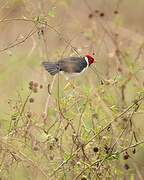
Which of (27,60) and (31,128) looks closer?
(31,128)

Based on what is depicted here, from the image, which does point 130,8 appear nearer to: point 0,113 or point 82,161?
point 0,113

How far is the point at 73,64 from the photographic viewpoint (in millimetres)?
3473

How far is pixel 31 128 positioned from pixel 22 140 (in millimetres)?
250

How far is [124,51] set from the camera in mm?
5273

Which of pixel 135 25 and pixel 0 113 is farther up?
pixel 135 25

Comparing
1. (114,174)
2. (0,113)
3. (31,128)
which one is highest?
(0,113)

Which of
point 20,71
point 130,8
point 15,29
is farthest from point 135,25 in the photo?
point 20,71

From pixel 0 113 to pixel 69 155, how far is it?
1.16m

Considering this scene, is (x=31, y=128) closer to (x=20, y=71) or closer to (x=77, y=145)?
(x=77, y=145)


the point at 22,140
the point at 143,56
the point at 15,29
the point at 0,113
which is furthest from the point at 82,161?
the point at 15,29

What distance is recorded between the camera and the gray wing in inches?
136

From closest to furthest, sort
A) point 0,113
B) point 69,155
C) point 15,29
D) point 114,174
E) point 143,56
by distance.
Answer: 1. point 69,155
2. point 114,174
3. point 0,113
4. point 143,56
5. point 15,29

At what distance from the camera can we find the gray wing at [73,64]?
11.4 ft

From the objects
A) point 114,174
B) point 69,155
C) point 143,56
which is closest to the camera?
point 69,155
